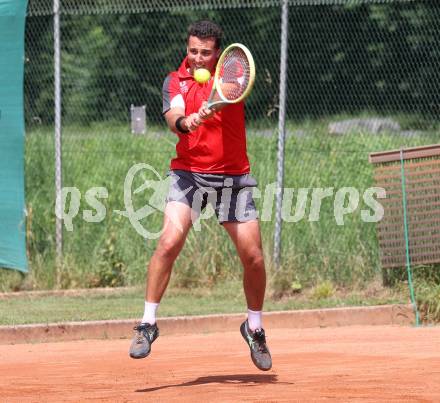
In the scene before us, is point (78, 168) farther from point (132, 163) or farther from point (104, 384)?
point (104, 384)

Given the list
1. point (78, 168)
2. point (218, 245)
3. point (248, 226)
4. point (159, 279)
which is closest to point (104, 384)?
point (159, 279)

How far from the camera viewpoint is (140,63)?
1292 cm

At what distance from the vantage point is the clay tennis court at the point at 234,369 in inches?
254

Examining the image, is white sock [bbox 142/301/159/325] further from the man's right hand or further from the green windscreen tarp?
the green windscreen tarp

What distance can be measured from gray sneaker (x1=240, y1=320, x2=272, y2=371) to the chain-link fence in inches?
164

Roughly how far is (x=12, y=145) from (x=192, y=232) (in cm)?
211

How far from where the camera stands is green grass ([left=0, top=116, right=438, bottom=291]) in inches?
449

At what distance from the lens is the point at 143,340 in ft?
22.3

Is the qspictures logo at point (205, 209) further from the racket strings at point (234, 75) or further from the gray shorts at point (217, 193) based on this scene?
the racket strings at point (234, 75)

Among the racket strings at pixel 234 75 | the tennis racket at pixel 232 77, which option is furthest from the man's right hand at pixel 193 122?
the racket strings at pixel 234 75

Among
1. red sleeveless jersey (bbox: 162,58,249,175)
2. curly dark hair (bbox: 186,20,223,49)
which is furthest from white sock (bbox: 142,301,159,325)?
curly dark hair (bbox: 186,20,223,49)

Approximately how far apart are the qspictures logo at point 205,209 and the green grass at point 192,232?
0.06m

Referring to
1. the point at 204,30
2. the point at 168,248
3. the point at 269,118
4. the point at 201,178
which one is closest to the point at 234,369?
the point at 168,248

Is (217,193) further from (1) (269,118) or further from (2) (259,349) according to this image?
(1) (269,118)
